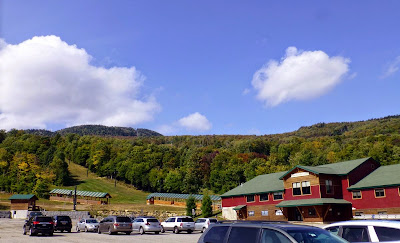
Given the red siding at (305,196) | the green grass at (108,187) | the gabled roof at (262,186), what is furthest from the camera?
the green grass at (108,187)

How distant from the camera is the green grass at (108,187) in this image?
371 feet

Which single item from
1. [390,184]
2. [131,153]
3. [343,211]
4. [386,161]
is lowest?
[343,211]

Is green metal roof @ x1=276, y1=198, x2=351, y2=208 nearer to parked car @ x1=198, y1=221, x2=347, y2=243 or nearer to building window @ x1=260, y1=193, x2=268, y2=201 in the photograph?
building window @ x1=260, y1=193, x2=268, y2=201

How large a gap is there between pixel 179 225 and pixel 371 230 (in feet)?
83.8

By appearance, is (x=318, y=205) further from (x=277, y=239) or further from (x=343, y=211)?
(x=277, y=239)

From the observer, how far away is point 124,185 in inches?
5591

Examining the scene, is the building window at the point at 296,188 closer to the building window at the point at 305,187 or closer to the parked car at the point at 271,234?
the building window at the point at 305,187

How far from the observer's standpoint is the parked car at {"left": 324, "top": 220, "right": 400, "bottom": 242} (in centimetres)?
895

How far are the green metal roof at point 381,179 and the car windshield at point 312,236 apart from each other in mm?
39459

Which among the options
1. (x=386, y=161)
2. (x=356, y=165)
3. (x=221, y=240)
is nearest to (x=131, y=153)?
(x=386, y=161)

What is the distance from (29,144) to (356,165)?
161764 millimetres

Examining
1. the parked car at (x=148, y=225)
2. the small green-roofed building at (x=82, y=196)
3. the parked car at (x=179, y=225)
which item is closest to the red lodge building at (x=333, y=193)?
the parked car at (x=179, y=225)

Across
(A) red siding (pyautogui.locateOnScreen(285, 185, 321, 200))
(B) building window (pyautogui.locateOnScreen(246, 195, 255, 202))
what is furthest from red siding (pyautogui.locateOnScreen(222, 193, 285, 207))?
(A) red siding (pyautogui.locateOnScreen(285, 185, 321, 200))

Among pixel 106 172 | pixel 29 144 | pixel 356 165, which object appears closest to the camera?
pixel 356 165
